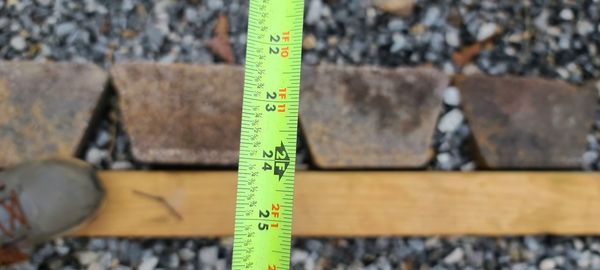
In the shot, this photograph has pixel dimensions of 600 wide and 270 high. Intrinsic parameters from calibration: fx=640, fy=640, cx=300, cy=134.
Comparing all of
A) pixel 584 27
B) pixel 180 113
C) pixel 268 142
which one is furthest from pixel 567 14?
pixel 268 142

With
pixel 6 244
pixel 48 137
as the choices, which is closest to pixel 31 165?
pixel 48 137

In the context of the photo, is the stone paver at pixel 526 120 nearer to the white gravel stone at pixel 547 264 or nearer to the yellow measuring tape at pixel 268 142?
the white gravel stone at pixel 547 264

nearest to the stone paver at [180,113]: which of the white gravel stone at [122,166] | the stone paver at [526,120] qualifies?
the white gravel stone at [122,166]

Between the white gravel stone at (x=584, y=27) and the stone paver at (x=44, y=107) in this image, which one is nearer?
the stone paver at (x=44, y=107)

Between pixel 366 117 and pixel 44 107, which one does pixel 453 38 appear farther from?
pixel 44 107

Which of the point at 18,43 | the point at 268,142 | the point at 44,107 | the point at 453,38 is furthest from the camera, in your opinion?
the point at 453,38

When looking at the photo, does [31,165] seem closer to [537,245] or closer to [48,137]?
[48,137]
